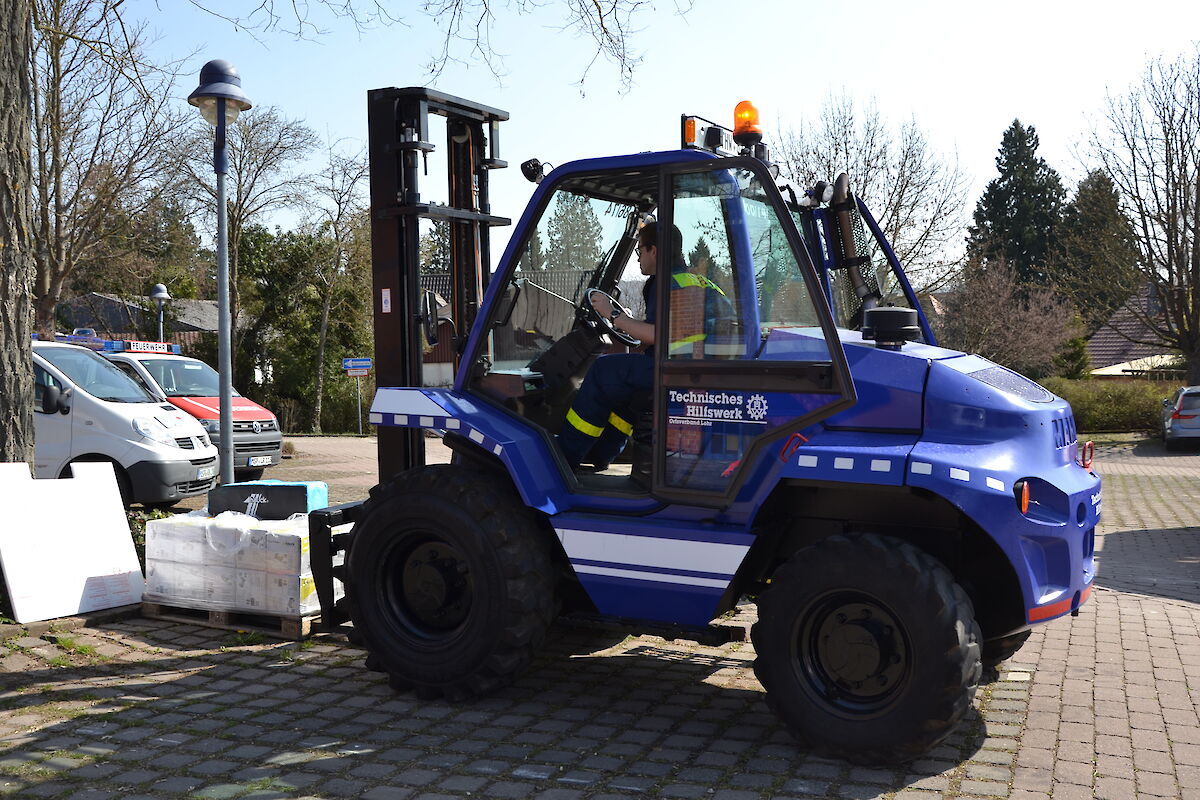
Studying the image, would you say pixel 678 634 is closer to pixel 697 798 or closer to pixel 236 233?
pixel 697 798

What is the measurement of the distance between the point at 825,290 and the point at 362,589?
8.75ft

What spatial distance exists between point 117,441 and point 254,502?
5.55 m

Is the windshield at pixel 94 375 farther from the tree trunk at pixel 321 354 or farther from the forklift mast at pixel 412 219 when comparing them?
the tree trunk at pixel 321 354

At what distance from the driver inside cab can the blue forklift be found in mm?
29

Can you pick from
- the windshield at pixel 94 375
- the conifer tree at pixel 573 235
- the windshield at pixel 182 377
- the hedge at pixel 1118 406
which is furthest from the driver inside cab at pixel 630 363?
the hedge at pixel 1118 406

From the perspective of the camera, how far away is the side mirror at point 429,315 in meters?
5.69

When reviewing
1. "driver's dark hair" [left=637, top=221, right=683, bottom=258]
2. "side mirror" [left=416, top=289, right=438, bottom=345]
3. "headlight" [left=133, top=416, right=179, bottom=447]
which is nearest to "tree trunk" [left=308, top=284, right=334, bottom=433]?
"headlight" [left=133, top=416, right=179, bottom=447]

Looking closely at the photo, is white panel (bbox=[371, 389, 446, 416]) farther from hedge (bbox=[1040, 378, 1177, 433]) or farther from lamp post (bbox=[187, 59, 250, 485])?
hedge (bbox=[1040, 378, 1177, 433])

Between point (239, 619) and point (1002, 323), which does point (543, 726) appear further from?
point (1002, 323)

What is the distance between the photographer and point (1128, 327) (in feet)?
119

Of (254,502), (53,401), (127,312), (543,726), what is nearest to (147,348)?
(53,401)

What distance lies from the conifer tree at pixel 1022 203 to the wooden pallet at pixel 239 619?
2256 inches

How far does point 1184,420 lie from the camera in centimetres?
2475

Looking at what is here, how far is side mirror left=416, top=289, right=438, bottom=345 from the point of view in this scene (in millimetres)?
5688
